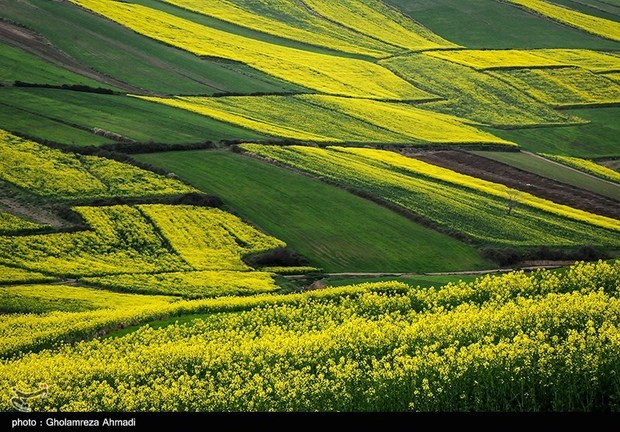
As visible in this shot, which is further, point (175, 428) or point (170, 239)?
point (170, 239)

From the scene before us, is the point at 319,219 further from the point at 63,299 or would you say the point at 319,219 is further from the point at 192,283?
the point at 63,299

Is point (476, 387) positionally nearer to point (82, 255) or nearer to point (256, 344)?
point (256, 344)

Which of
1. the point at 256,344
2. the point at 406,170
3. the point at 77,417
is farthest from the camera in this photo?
the point at 406,170

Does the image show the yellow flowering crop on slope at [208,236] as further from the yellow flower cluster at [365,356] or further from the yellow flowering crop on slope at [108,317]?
the yellow flower cluster at [365,356]

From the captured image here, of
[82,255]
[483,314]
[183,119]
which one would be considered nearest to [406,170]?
[183,119]

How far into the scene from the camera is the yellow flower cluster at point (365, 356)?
38.5 metres

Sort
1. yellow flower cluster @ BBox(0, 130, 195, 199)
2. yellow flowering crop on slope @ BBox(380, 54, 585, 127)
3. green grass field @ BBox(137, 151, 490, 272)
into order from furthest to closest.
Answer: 1. yellow flowering crop on slope @ BBox(380, 54, 585, 127)
2. yellow flower cluster @ BBox(0, 130, 195, 199)
3. green grass field @ BBox(137, 151, 490, 272)

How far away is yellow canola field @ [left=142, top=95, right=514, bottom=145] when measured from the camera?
389 ft

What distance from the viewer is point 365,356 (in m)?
46.0

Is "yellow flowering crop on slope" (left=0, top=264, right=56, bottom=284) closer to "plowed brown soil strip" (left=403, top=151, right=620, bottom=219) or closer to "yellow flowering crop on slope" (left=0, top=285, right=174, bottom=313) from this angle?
"yellow flowering crop on slope" (left=0, top=285, right=174, bottom=313)

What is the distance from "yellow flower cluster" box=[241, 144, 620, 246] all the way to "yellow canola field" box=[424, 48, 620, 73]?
64746 millimetres

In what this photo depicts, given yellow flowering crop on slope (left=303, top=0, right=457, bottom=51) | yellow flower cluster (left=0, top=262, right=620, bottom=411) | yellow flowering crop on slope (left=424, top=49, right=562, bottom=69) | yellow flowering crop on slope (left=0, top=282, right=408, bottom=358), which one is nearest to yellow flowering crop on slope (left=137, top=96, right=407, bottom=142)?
yellow flowering crop on slope (left=424, top=49, right=562, bottom=69)

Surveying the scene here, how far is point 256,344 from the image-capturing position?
48.5 m

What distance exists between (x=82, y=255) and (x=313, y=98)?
68967mm
